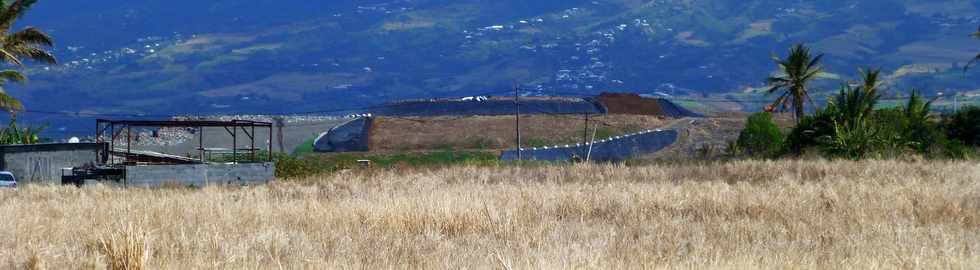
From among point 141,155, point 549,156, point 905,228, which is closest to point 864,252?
point 905,228

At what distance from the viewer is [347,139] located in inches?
3558

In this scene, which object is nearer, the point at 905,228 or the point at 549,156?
the point at 905,228

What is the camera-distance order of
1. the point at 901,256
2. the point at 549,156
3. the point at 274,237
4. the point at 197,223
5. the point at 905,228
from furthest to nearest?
the point at 549,156 → the point at 197,223 → the point at 905,228 → the point at 274,237 → the point at 901,256

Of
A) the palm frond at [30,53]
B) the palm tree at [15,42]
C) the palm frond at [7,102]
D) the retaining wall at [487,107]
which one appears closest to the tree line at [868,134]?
the palm frond at [30,53]

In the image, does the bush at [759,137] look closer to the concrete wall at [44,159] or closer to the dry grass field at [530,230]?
the concrete wall at [44,159]

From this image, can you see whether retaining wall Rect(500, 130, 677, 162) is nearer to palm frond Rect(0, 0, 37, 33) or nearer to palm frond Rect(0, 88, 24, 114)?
palm frond Rect(0, 88, 24, 114)

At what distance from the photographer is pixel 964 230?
45.4 ft

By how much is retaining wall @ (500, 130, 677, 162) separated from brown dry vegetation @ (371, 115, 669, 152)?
12.8ft

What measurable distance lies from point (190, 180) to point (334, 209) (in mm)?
25097

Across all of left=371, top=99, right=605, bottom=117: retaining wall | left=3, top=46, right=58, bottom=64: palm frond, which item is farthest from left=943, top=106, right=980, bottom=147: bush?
left=371, top=99, right=605, bottom=117: retaining wall

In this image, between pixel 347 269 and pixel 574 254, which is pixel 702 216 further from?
pixel 347 269

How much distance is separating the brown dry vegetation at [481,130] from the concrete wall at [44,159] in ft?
119

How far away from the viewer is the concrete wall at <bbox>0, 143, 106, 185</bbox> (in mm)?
43594

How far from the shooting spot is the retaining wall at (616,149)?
7919 centimetres
